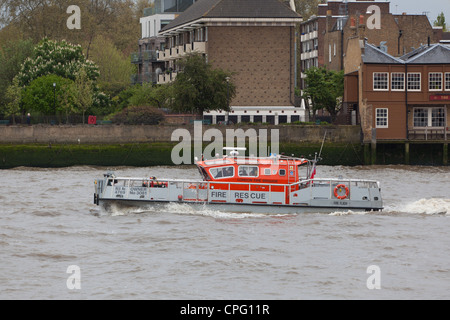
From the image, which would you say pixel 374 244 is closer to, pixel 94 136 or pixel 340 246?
pixel 340 246

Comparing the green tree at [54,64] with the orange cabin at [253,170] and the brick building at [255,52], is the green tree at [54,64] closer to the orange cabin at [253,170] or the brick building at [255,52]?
the brick building at [255,52]

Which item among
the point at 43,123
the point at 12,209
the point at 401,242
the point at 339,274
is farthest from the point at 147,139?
the point at 339,274

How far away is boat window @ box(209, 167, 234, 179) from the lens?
41.7m

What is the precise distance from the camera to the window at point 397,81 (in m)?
74.9

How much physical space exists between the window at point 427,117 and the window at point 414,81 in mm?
1983

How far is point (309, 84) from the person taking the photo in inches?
3573

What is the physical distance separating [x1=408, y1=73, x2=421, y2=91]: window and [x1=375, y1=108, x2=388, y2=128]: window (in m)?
2.59

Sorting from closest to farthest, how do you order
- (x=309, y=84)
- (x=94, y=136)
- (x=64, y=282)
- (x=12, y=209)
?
1. (x=64, y=282)
2. (x=12, y=209)
3. (x=94, y=136)
4. (x=309, y=84)

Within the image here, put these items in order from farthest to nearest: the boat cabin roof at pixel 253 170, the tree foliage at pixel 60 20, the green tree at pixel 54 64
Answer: the tree foliage at pixel 60 20 → the green tree at pixel 54 64 → the boat cabin roof at pixel 253 170

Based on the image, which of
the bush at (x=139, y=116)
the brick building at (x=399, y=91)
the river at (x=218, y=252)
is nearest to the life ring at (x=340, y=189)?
the river at (x=218, y=252)

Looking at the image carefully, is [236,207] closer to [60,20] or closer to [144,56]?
[144,56]

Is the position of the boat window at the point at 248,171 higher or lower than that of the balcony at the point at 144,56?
lower

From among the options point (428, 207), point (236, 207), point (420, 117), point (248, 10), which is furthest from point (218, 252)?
point (248, 10)

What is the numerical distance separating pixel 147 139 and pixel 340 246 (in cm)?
4141
